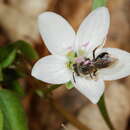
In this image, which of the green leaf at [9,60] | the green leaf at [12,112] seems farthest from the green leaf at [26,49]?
the green leaf at [12,112]

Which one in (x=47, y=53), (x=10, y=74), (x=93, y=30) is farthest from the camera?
(x=47, y=53)

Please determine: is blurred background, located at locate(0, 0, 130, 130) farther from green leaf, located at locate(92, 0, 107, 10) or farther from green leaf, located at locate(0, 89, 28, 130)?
green leaf, located at locate(92, 0, 107, 10)

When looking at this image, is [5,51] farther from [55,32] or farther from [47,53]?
[47,53]

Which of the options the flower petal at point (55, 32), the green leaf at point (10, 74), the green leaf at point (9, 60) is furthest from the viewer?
the green leaf at point (10, 74)

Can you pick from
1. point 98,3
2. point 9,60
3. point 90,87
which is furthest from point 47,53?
point 90,87

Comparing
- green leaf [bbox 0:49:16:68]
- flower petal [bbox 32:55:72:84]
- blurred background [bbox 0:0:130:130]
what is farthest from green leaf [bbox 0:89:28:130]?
blurred background [bbox 0:0:130:130]

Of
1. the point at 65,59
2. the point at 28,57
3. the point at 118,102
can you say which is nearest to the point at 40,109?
the point at 118,102

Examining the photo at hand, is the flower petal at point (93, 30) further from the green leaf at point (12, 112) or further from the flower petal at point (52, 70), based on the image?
the green leaf at point (12, 112)
